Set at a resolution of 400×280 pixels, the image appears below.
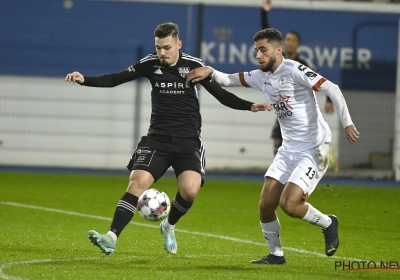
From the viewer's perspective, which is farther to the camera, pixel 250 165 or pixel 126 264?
pixel 250 165

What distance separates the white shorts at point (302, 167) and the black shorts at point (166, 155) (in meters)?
0.78

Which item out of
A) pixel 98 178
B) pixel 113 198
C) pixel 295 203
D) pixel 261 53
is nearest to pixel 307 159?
pixel 295 203

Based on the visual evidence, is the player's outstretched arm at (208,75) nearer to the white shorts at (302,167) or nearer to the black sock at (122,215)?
the white shorts at (302,167)

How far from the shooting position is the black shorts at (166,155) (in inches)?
318

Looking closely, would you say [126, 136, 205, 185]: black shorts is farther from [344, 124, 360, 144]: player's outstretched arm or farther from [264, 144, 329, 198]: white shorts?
[344, 124, 360, 144]: player's outstretched arm

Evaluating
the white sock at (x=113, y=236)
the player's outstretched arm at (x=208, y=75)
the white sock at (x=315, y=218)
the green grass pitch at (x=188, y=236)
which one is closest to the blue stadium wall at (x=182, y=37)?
the green grass pitch at (x=188, y=236)

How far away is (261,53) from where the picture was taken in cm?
795

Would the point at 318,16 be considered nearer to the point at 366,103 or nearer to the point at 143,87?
the point at 366,103

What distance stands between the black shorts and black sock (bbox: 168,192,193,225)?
0.28 metres

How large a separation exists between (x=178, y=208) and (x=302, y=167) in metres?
1.34

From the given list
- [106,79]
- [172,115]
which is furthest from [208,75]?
[106,79]

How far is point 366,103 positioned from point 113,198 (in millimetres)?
7622

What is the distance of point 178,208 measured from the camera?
27.7 ft

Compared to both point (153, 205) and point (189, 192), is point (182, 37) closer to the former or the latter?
point (189, 192)
